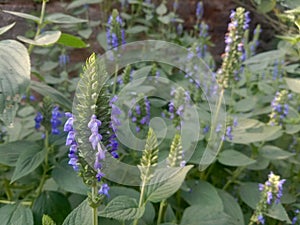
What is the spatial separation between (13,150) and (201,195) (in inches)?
21.7

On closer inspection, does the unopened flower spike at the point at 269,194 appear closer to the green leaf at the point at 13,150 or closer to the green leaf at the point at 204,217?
the green leaf at the point at 204,217

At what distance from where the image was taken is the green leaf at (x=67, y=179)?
1152 millimetres

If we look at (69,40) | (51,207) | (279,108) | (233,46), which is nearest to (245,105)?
(279,108)

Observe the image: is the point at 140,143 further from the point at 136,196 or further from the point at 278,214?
the point at 278,214

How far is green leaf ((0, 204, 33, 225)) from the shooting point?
1.08 metres

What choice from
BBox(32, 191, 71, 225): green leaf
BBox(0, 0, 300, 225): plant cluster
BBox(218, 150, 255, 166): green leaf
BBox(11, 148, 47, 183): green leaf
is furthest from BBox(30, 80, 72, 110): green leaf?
BBox(218, 150, 255, 166): green leaf

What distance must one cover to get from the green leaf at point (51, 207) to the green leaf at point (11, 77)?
0.37 m

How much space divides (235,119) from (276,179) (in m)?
0.43

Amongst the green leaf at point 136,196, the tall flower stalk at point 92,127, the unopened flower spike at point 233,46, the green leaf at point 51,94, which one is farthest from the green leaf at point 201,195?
the tall flower stalk at point 92,127

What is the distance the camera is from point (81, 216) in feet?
3.04

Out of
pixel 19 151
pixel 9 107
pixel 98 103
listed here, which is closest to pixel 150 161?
Answer: pixel 98 103

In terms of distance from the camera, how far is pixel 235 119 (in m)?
1.57

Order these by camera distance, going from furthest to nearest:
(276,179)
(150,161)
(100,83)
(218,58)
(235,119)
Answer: (218,58) → (235,119) → (276,179) → (150,161) → (100,83)

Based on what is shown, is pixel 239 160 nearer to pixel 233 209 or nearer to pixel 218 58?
pixel 233 209
